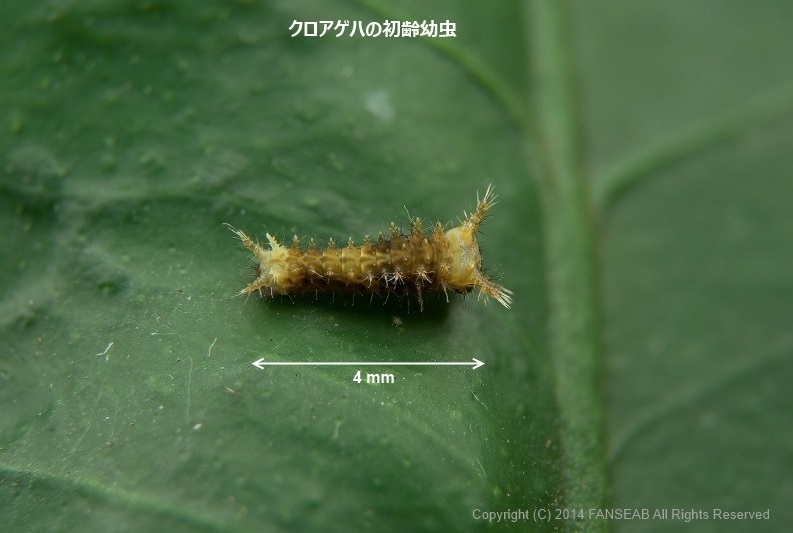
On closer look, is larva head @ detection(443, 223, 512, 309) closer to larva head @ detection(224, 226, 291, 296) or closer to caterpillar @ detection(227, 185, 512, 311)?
caterpillar @ detection(227, 185, 512, 311)

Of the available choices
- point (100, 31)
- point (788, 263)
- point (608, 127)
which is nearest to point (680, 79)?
point (608, 127)

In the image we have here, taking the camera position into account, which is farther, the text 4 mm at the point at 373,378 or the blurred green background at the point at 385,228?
the text 4 mm at the point at 373,378

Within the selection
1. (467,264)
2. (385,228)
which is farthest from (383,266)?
(467,264)

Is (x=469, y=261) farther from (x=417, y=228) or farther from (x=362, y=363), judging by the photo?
(x=362, y=363)

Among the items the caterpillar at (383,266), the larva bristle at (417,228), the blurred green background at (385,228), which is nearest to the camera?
the blurred green background at (385,228)

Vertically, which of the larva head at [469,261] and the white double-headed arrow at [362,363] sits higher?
the larva head at [469,261]

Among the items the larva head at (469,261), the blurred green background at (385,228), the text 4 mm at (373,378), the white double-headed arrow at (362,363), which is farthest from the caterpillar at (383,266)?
the text 4 mm at (373,378)

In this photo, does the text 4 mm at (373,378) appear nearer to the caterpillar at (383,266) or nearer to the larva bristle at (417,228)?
the caterpillar at (383,266)

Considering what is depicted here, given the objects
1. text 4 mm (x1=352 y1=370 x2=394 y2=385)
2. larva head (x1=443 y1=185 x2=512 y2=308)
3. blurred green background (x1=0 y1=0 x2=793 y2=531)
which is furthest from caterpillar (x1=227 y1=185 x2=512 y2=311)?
text 4 mm (x1=352 y1=370 x2=394 y2=385)
